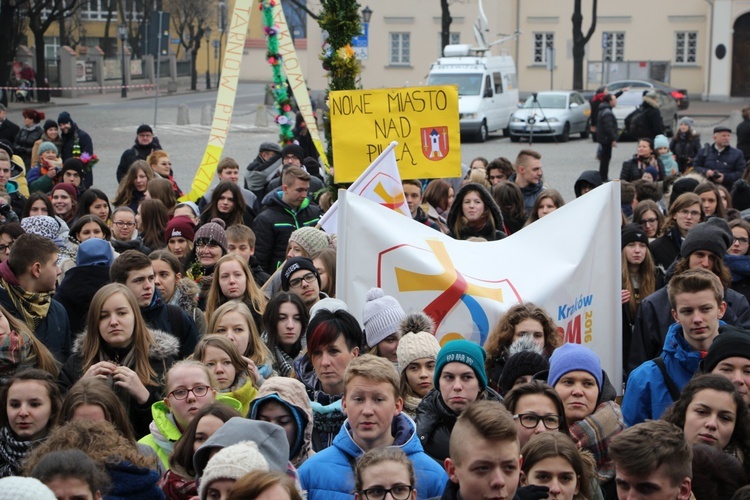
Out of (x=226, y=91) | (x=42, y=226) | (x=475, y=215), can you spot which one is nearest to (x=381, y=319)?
(x=475, y=215)

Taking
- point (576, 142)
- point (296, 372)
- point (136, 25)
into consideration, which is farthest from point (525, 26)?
point (296, 372)

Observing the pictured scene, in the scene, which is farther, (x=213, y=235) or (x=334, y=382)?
(x=213, y=235)

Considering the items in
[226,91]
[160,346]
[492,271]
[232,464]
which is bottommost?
[160,346]

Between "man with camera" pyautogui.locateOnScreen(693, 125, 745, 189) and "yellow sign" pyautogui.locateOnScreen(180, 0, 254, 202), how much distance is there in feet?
20.2

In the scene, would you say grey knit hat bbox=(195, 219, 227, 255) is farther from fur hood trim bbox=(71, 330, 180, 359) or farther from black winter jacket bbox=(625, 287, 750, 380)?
black winter jacket bbox=(625, 287, 750, 380)

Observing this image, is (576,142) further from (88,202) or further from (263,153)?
(88,202)

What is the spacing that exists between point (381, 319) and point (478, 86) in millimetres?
28726

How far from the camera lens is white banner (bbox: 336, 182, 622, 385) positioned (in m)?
7.21

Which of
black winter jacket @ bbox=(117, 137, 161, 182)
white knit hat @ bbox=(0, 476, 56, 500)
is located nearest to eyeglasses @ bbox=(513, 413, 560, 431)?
white knit hat @ bbox=(0, 476, 56, 500)

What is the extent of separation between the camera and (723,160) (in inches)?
615

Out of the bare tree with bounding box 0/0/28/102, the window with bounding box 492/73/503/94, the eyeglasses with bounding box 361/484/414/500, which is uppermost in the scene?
the bare tree with bounding box 0/0/28/102

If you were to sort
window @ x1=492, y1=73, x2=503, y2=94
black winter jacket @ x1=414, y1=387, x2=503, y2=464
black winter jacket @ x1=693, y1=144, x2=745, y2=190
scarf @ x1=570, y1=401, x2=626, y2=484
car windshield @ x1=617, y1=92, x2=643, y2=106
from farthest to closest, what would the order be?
1. car windshield @ x1=617, y1=92, x2=643, y2=106
2. window @ x1=492, y1=73, x2=503, y2=94
3. black winter jacket @ x1=693, y1=144, x2=745, y2=190
4. black winter jacket @ x1=414, y1=387, x2=503, y2=464
5. scarf @ x1=570, y1=401, x2=626, y2=484

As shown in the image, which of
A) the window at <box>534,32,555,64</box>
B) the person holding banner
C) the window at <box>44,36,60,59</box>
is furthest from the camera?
the window at <box>44,36,60,59</box>

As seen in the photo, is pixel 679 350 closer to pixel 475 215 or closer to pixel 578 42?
pixel 475 215
